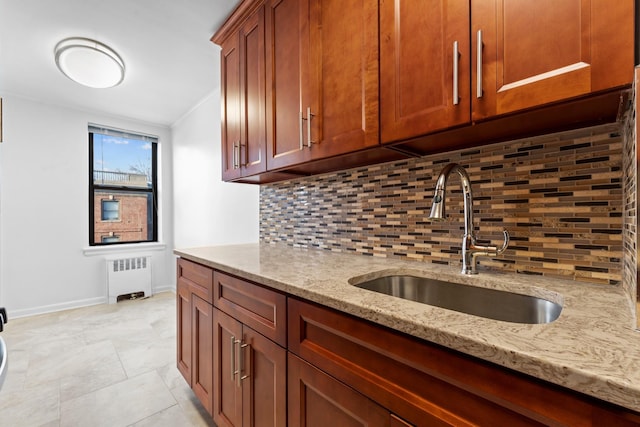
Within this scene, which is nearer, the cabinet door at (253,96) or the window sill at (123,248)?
the cabinet door at (253,96)

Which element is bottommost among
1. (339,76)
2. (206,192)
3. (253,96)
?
(206,192)

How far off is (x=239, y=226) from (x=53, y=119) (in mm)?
2777

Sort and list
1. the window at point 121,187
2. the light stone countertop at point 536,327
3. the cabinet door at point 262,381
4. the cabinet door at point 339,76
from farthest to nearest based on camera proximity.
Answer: the window at point 121,187, the cabinet door at point 339,76, the cabinet door at point 262,381, the light stone countertop at point 536,327

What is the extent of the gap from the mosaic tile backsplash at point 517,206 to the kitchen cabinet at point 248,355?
0.67 metres

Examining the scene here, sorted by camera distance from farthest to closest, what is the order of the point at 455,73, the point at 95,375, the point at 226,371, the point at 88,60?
the point at 88,60 → the point at 95,375 → the point at 226,371 → the point at 455,73

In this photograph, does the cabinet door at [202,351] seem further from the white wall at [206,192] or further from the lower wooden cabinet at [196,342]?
the white wall at [206,192]

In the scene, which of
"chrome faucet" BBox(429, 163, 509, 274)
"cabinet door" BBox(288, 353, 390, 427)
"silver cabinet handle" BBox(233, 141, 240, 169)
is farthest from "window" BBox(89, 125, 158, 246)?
"chrome faucet" BBox(429, 163, 509, 274)

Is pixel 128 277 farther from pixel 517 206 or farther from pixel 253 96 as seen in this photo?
pixel 517 206

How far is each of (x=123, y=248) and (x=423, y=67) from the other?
431cm

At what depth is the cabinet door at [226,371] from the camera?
1.18 metres

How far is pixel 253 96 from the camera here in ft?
5.50

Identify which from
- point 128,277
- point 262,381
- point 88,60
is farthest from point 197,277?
point 128,277

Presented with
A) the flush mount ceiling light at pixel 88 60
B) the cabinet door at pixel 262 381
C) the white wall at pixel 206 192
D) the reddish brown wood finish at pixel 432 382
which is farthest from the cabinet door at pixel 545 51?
the flush mount ceiling light at pixel 88 60

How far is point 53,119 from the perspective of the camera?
3297 mm
